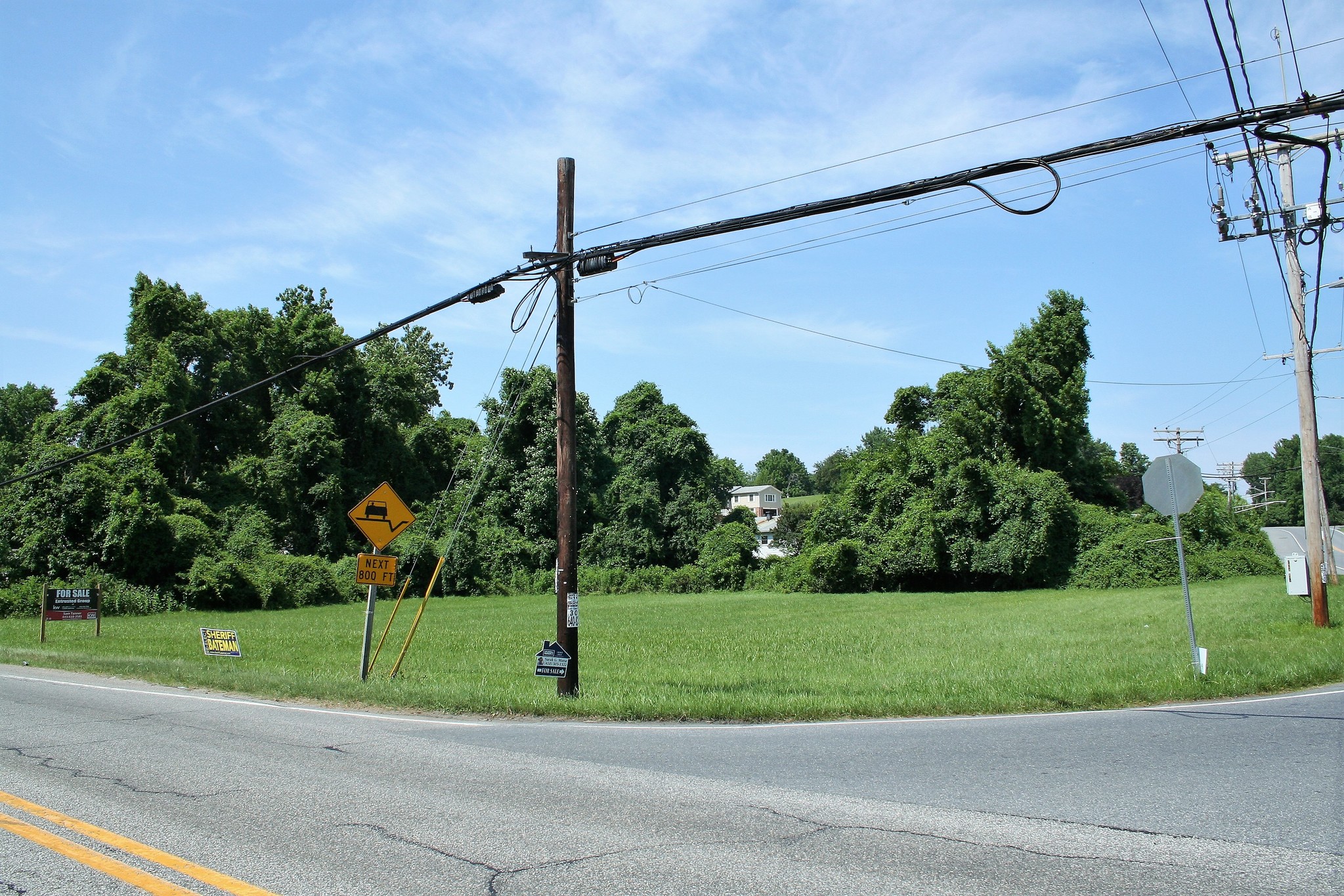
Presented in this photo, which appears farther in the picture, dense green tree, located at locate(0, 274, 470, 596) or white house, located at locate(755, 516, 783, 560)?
white house, located at locate(755, 516, 783, 560)

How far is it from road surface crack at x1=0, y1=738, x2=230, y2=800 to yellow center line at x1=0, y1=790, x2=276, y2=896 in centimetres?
68

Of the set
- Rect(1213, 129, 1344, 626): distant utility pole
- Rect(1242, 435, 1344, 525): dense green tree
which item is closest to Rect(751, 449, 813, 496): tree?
Rect(1242, 435, 1344, 525): dense green tree

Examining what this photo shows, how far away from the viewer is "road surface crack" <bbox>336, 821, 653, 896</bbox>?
5137mm

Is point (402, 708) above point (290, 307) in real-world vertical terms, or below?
below

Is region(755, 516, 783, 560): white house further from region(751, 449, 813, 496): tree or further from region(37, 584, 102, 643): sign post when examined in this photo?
region(37, 584, 102, 643): sign post

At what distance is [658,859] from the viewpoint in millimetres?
5426

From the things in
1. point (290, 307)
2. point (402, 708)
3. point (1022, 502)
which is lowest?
point (402, 708)

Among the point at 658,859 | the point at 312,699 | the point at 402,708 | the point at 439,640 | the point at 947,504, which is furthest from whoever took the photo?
the point at 947,504

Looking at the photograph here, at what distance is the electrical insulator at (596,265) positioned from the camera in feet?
44.8

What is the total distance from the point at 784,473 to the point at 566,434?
176171mm

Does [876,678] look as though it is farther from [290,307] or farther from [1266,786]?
[290,307]

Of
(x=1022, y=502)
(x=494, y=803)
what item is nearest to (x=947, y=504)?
(x=1022, y=502)

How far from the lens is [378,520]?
48.4ft

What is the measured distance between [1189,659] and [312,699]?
13754 millimetres
